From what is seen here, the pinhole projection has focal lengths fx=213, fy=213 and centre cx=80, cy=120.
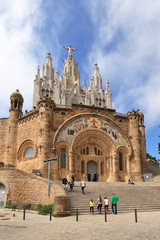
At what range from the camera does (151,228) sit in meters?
9.60

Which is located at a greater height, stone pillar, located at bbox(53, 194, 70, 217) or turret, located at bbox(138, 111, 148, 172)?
turret, located at bbox(138, 111, 148, 172)

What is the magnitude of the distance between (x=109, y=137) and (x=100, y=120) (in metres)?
2.59

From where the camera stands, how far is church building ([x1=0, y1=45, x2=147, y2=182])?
25.8 m

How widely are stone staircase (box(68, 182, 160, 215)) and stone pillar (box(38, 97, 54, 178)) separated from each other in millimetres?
6144

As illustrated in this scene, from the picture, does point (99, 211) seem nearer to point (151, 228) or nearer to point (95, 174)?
point (151, 228)

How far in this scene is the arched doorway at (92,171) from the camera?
28114mm

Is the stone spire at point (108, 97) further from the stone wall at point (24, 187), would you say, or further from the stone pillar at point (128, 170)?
the stone wall at point (24, 187)

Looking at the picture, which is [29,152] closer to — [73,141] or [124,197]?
[73,141]

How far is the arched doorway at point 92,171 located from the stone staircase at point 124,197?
688 centimetres

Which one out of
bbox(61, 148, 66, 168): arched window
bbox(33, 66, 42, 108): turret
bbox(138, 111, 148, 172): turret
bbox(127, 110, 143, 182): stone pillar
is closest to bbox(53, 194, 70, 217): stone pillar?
bbox(61, 148, 66, 168): arched window

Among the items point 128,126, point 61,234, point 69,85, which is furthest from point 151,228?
point 69,85

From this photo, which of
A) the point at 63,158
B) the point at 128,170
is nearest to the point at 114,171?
the point at 128,170

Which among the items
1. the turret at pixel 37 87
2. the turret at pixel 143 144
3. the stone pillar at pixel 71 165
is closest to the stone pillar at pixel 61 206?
the stone pillar at pixel 71 165

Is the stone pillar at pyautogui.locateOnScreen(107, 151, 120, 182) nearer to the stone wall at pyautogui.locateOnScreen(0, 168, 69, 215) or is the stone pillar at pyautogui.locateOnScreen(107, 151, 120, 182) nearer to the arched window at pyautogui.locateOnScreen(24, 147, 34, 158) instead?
the arched window at pyautogui.locateOnScreen(24, 147, 34, 158)
